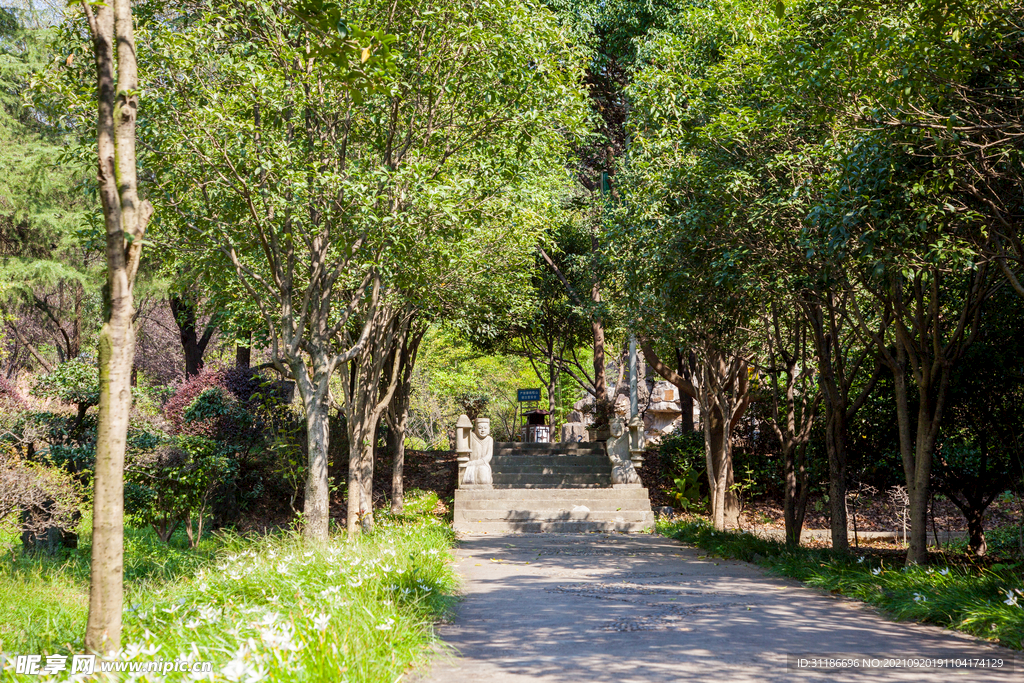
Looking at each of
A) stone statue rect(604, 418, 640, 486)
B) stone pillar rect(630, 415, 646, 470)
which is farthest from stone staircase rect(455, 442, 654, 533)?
stone pillar rect(630, 415, 646, 470)

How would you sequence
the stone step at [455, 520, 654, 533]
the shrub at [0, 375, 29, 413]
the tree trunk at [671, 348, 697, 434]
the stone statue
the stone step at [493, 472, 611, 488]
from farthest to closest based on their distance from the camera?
1. the stone step at [493, 472, 611, 488]
2. the tree trunk at [671, 348, 697, 434]
3. the stone statue
4. the stone step at [455, 520, 654, 533]
5. the shrub at [0, 375, 29, 413]

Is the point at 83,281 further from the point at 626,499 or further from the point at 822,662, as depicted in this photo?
the point at 822,662

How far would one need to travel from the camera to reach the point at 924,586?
710cm

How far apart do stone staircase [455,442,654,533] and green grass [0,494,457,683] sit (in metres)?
6.13

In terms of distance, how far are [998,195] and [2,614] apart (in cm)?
974

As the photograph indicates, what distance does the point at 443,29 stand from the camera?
31.4 feet

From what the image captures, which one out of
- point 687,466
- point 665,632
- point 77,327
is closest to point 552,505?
point 687,466

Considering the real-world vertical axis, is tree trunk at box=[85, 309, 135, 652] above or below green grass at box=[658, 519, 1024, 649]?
above

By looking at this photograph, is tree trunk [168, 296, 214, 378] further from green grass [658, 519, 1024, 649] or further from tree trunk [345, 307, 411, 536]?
green grass [658, 519, 1024, 649]

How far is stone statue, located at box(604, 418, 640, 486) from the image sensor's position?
1709cm

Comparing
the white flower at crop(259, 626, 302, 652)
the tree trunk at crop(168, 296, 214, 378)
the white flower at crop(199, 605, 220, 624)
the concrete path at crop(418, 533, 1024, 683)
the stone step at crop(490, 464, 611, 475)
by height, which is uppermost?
the tree trunk at crop(168, 296, 214, 378)

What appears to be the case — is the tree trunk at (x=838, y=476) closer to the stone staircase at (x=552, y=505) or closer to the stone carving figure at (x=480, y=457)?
the stone staircase at (x=552, y=505)

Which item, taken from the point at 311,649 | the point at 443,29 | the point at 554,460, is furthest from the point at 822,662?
the point at 554,460

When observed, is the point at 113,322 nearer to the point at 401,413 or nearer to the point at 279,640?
the point at 279,640
